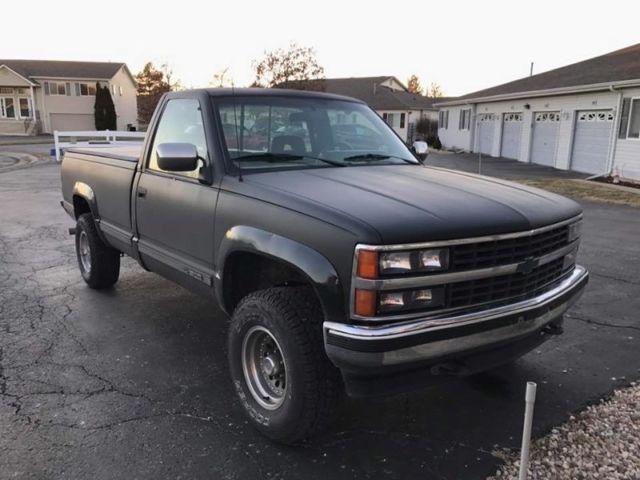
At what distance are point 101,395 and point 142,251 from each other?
131 centimetres

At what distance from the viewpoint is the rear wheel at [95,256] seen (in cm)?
587

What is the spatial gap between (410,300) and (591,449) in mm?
1491

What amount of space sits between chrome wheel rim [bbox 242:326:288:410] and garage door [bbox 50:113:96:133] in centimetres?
5208

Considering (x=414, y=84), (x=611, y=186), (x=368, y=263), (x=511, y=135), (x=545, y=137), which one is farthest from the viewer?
(x=414, y=84)

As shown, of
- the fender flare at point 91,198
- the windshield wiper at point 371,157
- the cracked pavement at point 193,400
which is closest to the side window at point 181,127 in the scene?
the windshield wiper at point 371,157

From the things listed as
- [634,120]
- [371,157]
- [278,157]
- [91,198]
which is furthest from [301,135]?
[634,120]

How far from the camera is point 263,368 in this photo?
11.2 ft

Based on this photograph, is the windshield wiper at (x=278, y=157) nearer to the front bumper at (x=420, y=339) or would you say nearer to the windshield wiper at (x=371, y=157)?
the windshield wiper at (x=371, y=157)

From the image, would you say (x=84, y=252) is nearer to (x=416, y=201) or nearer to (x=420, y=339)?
(x=416, y=201)

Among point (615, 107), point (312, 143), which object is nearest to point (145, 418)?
point (312, 143)

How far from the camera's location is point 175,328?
200 inches

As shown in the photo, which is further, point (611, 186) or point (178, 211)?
point (611, 186)

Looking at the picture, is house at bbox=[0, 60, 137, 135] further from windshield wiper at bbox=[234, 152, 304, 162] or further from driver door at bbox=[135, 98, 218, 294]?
windshield wiper at bbox=[234, 152, 304, 162]

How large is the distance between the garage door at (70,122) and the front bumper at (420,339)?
5297 cm
